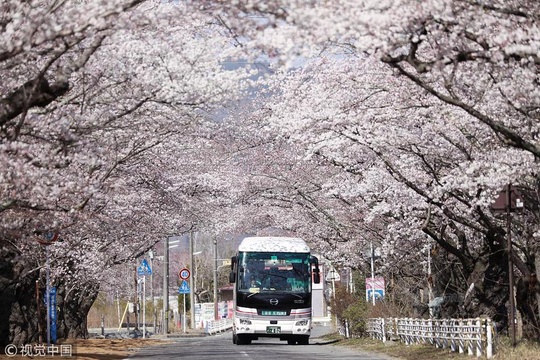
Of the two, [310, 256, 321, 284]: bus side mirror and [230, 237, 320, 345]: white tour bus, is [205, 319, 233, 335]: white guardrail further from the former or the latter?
[310, 256, 321, 284]: bus side mirror

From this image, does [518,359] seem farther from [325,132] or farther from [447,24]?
[447,24]

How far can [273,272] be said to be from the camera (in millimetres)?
31219

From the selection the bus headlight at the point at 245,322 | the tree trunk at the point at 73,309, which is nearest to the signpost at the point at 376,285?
the bus headlight at the point at 245,322

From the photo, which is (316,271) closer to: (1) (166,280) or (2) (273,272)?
(2) (273,272)

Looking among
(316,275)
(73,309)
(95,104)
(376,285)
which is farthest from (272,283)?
(95,104)

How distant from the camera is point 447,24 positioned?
1354 cm

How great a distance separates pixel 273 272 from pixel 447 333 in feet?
25.1

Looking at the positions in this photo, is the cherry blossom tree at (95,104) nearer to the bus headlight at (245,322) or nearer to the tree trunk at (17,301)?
the tree trunk at (17,301)

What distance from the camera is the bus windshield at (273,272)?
31141mm

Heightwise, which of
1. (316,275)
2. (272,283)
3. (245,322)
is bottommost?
(245,322)

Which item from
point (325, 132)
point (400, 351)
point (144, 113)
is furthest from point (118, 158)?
point (400, 351)

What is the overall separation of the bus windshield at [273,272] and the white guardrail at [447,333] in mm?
3573

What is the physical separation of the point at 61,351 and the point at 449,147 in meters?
13.4

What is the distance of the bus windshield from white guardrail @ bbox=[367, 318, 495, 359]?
3.57 meters
